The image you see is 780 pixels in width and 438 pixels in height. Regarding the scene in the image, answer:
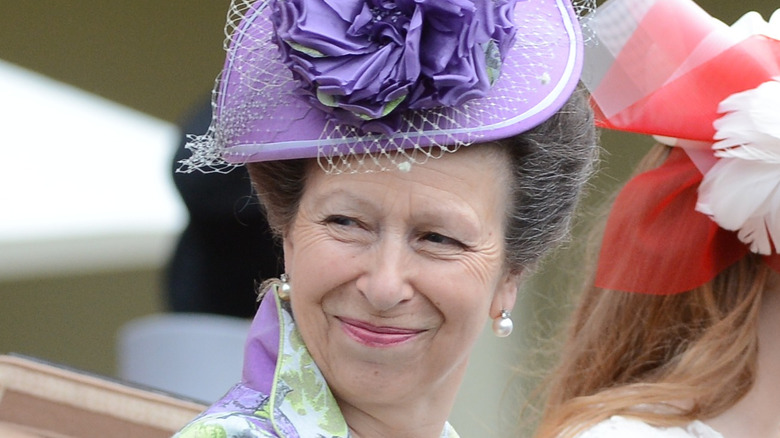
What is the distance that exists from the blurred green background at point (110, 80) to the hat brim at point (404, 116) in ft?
8.02

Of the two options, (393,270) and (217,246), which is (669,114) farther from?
(217,246)

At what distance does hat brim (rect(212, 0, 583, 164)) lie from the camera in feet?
5.24

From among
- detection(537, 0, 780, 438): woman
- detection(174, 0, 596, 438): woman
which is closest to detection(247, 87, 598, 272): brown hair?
detection(174, 0, 596, 438): woman

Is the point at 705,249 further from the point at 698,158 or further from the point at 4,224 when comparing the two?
the point at 4,224

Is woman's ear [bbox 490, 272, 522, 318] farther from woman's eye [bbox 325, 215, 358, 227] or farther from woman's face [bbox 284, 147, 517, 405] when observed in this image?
woman's eye [bbox 325, 215, 358, 227]

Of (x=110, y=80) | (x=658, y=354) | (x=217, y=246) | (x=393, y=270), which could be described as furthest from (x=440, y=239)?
(x=110, y=80)

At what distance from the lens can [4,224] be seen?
438 cm

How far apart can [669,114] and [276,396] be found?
109cm

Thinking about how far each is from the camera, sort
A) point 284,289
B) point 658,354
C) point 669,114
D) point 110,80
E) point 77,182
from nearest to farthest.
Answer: point 284,289, point 669,114, point 658,354, point 110,80, point 77,182

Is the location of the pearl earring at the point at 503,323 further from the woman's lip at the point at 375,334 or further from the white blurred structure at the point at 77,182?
the white blurred structure at the point at 77,182

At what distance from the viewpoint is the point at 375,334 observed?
162cm

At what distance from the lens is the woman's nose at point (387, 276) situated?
5.17 feet

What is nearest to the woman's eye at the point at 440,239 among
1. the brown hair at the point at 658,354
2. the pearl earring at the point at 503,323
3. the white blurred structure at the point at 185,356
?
the pearl earring at the point at 503,323

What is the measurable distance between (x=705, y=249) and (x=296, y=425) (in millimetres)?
1131
